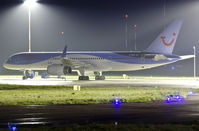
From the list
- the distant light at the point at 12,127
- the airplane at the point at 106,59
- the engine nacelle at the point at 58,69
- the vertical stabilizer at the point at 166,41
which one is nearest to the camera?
the distant light at the point at 12,127

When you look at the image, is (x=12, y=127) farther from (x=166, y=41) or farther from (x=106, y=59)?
(x=166, y=41)

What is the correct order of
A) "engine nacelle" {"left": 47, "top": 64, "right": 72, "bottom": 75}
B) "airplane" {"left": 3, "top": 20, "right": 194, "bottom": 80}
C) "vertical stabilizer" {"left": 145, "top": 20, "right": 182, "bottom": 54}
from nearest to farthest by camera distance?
"engine nacelle" {"left": 47, "top": 64, "right": 72, "bottom": 75} < "airplane" {"left": 3, "top": 20, "right": 194, "bottom": 80} < "vertical stabilizer" {"left": 145, "top": 20, "right": 182, "bottom": 54}

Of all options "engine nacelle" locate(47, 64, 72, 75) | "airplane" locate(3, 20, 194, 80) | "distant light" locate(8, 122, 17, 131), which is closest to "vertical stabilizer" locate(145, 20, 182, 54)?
"airplane" locate(3, 20, 194, 80)

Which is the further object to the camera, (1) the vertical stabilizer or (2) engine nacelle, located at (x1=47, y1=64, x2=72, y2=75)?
(1) the vertical stabilizer

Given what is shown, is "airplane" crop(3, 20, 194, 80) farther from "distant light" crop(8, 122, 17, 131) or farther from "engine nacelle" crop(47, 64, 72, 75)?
"distant light" crop(8, 122, 17, 131)

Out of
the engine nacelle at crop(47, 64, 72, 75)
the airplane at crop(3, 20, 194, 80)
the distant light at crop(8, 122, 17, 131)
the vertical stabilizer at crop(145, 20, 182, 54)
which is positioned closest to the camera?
the distant light at crop(8, 122, 17, 131)

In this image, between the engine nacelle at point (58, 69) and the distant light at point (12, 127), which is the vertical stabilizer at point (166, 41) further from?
the distant light at point (12, 127)

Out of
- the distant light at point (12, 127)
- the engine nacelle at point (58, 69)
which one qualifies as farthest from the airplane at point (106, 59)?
the distant light at point (12, 127)

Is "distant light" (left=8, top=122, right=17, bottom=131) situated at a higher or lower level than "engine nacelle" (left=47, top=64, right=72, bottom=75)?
lower

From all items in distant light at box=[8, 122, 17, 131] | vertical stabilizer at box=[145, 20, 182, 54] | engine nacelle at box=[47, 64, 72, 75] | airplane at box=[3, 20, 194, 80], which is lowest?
distant light at box=[8, 122, 17, 131]

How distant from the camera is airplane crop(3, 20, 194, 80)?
172ft

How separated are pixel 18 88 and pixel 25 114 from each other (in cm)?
1749

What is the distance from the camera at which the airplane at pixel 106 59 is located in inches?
2066

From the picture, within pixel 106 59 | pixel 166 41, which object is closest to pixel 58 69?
pixel 106 59
